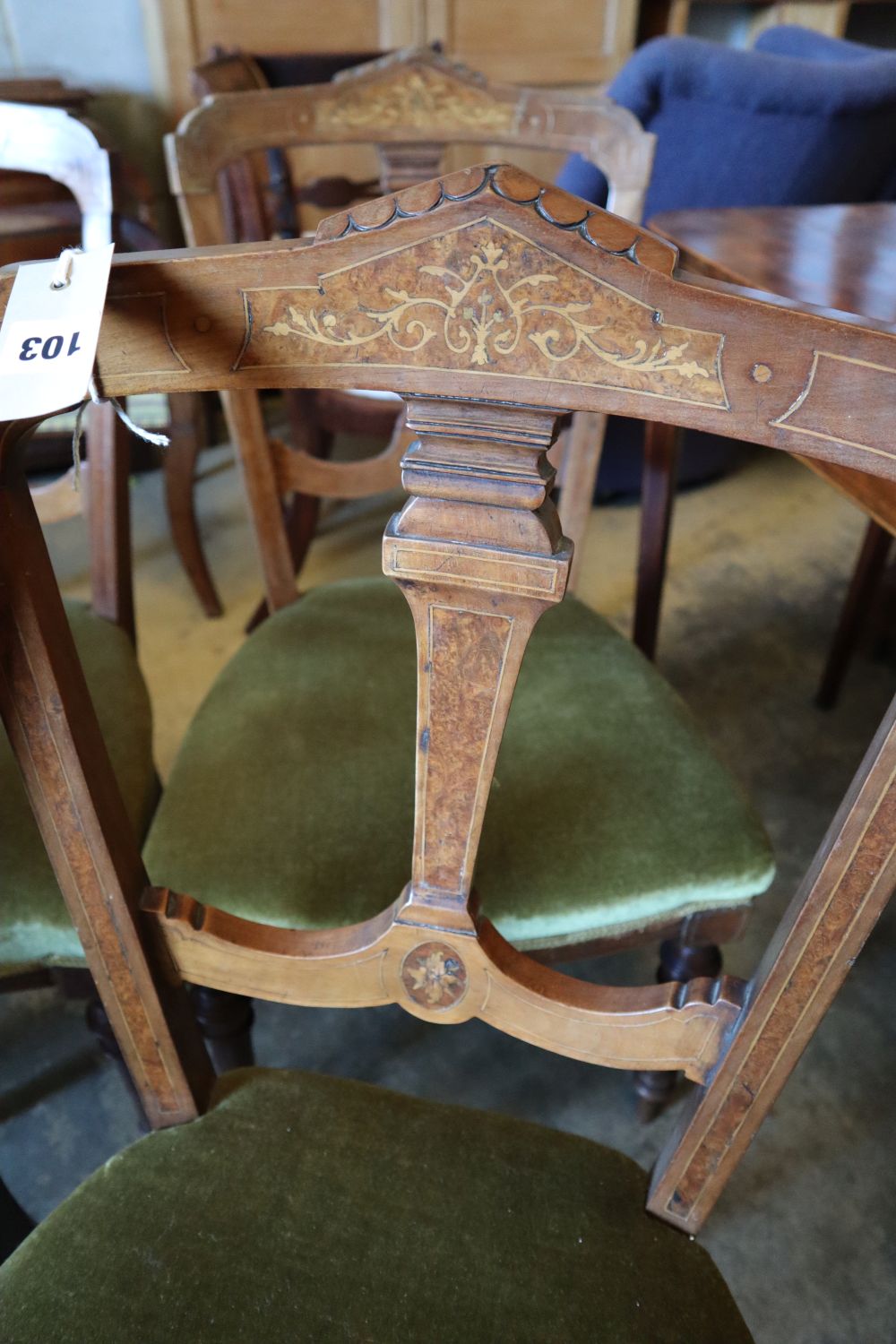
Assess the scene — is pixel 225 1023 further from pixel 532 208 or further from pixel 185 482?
pixel 185 482

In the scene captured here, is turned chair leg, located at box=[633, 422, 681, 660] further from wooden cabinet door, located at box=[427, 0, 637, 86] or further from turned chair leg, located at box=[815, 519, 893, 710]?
wooden cabinet door, located at box=[427, 0, 637, 86]

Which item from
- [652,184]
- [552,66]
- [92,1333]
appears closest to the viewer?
[92,1333]

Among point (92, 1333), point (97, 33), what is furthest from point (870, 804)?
point (97, 33)

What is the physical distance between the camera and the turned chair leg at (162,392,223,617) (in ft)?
5.25

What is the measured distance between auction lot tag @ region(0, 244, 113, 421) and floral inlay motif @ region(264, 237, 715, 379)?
7 centimetres

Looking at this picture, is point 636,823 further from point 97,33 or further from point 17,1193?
point 97,33

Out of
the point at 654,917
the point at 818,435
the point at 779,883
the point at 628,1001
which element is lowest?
the point at 779,883

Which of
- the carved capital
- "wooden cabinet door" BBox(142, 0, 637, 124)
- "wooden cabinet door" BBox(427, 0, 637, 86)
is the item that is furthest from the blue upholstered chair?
"wooden cabinet door" BBox(427, 0, 637, 86)

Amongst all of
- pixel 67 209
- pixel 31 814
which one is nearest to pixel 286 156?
pixel 67 209

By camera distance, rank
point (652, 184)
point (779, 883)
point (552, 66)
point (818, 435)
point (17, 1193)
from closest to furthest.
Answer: point (818, 435) < point (17, 1193) < point (779, 883) < point (652, 184) < point (552, 66)

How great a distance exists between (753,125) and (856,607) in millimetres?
Result: 828

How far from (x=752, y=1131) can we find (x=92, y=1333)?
343mm

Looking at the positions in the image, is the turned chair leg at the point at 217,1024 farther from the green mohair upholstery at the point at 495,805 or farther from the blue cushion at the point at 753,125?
the blue cushion at the point at 753,125

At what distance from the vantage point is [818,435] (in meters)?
0.31
